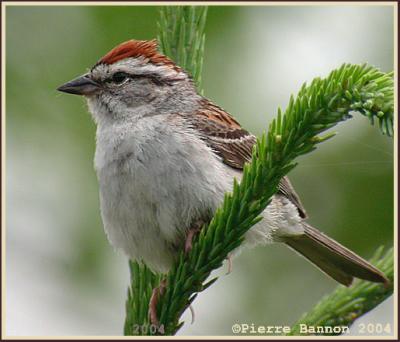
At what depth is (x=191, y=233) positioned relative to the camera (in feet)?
10.1

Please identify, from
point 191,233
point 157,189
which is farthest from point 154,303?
point 157,189

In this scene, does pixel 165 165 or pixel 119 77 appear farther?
pixel 119 77

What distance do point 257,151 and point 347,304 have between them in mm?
780

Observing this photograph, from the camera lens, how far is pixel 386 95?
7.82 ft

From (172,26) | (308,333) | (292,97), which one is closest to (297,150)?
(292,97)

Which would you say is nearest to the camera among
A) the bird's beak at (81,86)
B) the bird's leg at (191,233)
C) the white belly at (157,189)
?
the bird's leg at (191,233)

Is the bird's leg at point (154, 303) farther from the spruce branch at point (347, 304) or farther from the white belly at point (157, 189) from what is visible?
the spruce branch at point (347, 304)

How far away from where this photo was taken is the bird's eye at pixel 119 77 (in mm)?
3701

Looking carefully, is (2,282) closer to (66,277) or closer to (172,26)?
(66,277)

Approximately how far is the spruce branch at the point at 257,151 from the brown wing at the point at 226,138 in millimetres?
429

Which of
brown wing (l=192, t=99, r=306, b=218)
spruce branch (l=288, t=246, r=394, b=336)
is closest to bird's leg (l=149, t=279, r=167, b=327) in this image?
spruce branch (l=288, t=246, r=394, b=336)

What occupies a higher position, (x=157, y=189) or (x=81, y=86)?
(x=81, y=86)

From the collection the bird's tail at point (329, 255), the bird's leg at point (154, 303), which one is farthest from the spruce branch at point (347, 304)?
the bird's leg at point (154, 303)

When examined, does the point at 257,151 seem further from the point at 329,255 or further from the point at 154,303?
the point at 329,255
